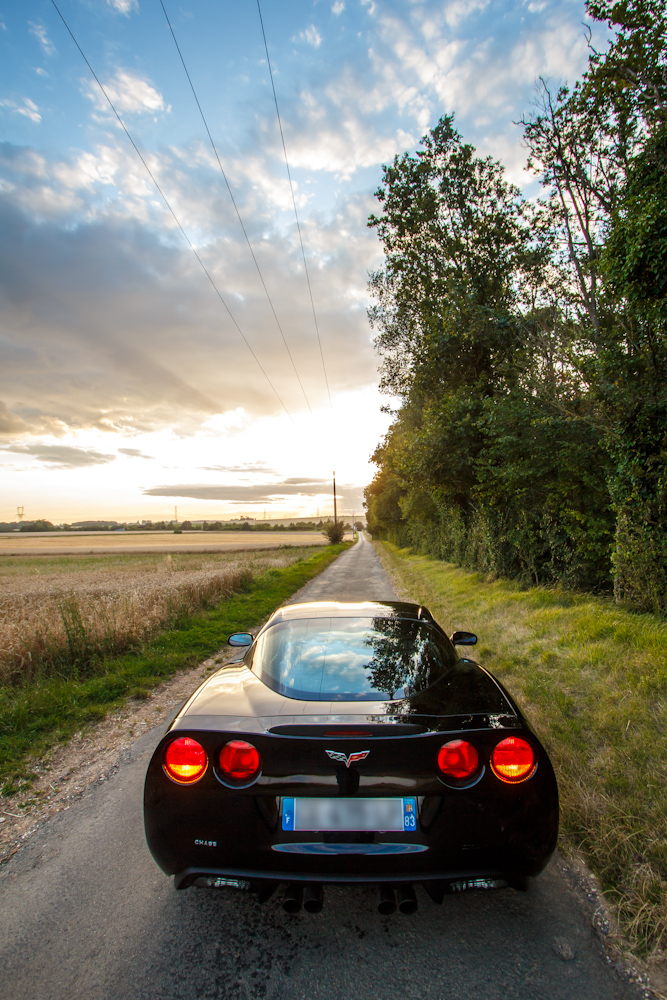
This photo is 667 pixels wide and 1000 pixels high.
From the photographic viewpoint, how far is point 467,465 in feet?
40.9

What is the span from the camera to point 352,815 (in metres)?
1.84

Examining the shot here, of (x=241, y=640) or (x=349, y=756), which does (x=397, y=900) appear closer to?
(x=349, y=756)

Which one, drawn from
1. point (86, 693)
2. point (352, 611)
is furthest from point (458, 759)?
point (86, 693)

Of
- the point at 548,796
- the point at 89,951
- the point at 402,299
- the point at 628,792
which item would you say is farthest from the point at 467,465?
the point at 89,951

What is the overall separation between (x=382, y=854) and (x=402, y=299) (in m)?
18.7

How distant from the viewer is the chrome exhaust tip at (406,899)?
175 centimetres

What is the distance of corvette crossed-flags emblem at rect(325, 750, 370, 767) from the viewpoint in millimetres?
1866

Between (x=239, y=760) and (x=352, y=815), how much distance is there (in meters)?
0.51

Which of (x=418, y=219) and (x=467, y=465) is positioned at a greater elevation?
(x=418, y=219)

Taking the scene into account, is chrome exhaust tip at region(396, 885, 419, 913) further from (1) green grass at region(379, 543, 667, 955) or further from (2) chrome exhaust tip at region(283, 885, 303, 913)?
(1) green grass at region(379, 543, 667, 955)

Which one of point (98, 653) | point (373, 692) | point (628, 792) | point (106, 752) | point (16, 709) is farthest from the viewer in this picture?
point (98, 653)

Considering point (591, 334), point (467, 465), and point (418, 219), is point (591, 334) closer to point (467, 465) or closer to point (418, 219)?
point (467, 465)

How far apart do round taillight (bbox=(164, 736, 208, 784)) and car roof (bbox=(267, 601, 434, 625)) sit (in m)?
1.27

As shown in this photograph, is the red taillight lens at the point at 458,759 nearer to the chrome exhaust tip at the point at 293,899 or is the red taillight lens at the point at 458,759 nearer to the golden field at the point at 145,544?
the chrome exhaust tip at the point at 293,899
